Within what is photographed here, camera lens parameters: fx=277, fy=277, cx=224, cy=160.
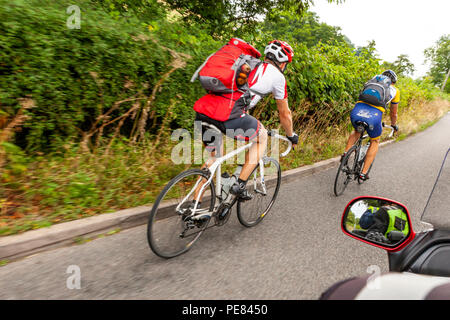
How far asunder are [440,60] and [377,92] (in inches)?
2909

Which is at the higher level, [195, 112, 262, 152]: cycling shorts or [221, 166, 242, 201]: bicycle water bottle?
[195, 112, 262, 152]: cycling shorts

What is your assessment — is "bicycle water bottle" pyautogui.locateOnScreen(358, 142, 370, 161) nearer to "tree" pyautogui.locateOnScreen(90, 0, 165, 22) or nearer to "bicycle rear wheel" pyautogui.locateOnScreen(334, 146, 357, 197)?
"bicycle rear wheel" pyautogui.locateOnScreen(334, 146, 357, 197)

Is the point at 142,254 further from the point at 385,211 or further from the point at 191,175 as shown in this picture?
the point at 385,211

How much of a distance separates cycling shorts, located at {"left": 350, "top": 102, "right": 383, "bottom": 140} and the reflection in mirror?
3881mm

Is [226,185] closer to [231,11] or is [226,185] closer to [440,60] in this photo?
[231,11]

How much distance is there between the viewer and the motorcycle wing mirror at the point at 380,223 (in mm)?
1360

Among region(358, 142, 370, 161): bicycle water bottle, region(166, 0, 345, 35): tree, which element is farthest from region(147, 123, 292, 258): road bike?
region(166, 0, 345, 35): tree

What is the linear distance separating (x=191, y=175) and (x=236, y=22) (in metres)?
6.42

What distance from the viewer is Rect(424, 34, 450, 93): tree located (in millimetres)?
59031

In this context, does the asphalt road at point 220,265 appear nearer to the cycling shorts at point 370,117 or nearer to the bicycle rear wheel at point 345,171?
the bicycle rear wheel at point 345,171

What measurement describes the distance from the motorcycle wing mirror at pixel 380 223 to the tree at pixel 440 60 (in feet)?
245

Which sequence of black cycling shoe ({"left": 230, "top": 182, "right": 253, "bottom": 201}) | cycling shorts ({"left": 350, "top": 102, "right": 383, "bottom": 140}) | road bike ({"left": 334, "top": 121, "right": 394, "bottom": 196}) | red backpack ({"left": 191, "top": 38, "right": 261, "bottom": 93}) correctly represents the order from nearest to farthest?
red backpack ({"left": 191, "top": 38, "right": 261, "bottom": 93}) < black cycling shoe ({"left": 230, "top": 182, "right": 253, "bottom": 201}) < cycling shorts ({"left": 350, "top": 102, "right": 383, "bottom": 140}) < road bike ({"left": 334, "top": 121, "right": 394, "bottom": 196})

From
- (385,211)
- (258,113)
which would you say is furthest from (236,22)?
(385,211)

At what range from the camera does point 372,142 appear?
17.1 ft
